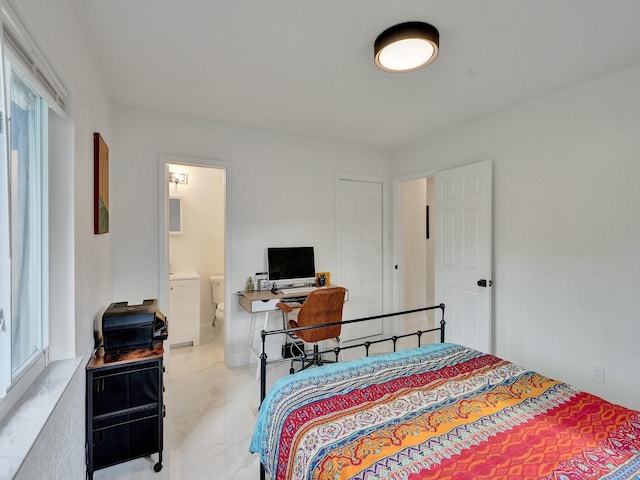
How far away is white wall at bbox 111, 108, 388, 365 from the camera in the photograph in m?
2.90

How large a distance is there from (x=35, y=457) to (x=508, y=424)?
1.69 meters

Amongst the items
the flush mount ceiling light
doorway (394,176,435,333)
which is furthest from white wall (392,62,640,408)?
doorway (394,176,435,333)

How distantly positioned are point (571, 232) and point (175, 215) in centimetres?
412

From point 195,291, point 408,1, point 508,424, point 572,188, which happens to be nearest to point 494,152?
point 572,188

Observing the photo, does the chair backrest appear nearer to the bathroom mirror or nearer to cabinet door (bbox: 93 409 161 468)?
cabinet door (bbox: 93 409 161 468)

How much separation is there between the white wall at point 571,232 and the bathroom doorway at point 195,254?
3.02 m

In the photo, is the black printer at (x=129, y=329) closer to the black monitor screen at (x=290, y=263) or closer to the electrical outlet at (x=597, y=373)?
the black monitor screen at (x=290, y=263)

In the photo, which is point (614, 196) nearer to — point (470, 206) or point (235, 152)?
point (470, 206)

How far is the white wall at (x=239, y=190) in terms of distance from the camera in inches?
114

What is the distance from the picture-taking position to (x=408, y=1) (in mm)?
1584

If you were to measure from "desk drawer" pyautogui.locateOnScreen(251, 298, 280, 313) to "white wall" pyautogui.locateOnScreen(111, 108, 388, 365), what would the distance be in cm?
38

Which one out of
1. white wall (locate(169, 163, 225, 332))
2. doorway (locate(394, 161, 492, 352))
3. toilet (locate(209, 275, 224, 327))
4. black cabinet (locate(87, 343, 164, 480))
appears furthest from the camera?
toilet (locate(209, 275, 224, 327))

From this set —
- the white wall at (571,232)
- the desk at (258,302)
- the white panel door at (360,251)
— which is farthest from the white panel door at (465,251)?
the desk at (258,302)

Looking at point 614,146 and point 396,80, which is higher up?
point 396,80
